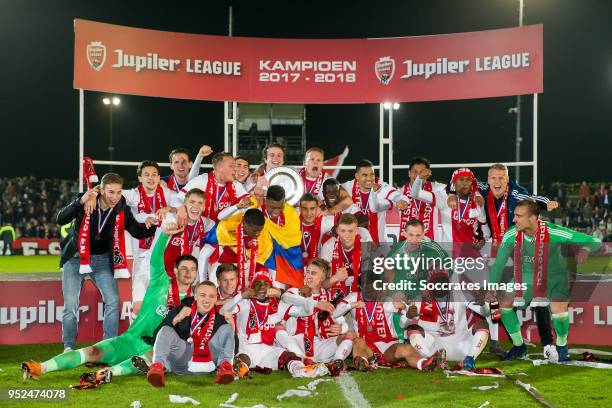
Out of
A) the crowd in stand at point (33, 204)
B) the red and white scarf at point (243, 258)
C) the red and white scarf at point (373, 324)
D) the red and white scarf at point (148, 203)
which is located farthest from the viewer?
the crowd in stand at point (33, 204)

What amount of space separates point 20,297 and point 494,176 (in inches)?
230

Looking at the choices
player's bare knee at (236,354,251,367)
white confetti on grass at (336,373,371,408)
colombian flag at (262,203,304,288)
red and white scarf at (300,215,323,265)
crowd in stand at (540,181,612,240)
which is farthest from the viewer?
crowd in stand at (540,181,612,240)

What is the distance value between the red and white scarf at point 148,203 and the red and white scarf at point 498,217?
3.95 metres

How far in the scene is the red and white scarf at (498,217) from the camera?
7.92 m

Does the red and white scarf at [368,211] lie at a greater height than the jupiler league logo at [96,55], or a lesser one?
lesser

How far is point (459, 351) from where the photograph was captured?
709cm

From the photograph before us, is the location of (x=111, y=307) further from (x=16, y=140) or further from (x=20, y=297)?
(x=16, y=140)

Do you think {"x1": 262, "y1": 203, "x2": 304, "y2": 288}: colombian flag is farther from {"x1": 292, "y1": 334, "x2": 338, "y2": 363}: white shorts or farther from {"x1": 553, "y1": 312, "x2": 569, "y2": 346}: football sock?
{"x1": 553, "y1": 312, "x2": 569, "y2": 346}: football sock

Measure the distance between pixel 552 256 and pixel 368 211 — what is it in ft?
7.53

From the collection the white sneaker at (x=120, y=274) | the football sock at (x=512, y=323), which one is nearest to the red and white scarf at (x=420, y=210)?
the football sock at (x=512, y=323)

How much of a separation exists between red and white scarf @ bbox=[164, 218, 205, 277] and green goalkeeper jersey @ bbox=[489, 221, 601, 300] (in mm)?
3307

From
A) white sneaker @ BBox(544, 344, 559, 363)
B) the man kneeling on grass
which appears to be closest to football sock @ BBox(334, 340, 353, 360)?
the man kneeling on grass

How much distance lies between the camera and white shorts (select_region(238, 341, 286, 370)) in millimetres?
6684

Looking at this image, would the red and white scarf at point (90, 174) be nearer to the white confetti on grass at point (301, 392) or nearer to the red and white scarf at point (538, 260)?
the white confetti on grass at point (301, 392)
